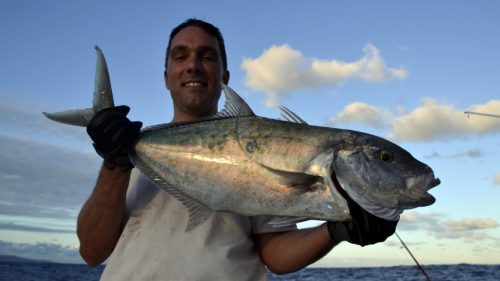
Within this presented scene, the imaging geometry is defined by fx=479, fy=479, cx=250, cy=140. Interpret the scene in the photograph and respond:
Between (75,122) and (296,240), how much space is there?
6.30 feet

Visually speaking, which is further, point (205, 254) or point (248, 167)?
point (205, 254)

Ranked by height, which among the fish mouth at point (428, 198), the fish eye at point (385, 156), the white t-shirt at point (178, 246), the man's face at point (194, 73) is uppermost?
the man's face at point (194, 73)

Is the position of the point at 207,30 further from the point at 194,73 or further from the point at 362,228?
the point at 362,228

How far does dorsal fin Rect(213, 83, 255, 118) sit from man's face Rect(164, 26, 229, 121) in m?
0.66

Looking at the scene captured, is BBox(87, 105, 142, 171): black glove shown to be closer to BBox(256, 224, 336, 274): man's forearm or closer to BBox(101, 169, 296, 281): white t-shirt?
BBox(101, 169, 296, 281): white t-shirt

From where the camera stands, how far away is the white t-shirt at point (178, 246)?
346 centimetres

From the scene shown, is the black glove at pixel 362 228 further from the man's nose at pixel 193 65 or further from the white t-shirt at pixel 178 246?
the man's nose at pixel 193 65

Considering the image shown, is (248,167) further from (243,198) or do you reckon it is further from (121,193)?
(121,193)

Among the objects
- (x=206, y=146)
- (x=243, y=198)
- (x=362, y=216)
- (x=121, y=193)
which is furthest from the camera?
(x=121, y=193)

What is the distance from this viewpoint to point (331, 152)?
3.08 m

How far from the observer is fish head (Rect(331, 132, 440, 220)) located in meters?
2.90

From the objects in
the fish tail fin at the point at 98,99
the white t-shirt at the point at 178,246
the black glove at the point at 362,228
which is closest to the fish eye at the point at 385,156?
the black glove at the point at 362,228

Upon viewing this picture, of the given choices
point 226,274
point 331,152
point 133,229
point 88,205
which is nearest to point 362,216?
point 331,152

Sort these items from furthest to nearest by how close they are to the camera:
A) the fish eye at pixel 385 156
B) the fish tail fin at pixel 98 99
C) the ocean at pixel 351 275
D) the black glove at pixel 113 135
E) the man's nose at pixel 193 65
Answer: the ocean at pixel 351 275
the man's nose at pixel 193 65
the fish tail fin at pixel 98 99
the black glove at pixel 113 135
the fish eye at pixel 385 156
